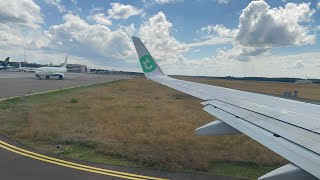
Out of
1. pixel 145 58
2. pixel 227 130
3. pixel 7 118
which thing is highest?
pixel 145 58

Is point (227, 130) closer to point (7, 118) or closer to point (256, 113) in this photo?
point (256, 113)

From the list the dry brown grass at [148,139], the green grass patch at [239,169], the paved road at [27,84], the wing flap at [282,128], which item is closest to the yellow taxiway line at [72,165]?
the dry brown grass at [148,139]

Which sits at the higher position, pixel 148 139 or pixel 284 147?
pixel 284 147

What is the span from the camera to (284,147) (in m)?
3.46

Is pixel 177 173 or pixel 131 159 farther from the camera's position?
pixel 131 159

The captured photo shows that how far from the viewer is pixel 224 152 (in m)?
8.92

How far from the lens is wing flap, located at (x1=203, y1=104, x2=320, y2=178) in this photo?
2891mm

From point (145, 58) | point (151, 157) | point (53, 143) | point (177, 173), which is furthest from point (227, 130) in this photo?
point (53, 143)

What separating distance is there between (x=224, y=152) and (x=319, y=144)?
568cm

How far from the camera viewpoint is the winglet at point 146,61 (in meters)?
9.73

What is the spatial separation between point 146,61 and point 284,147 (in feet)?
25.5

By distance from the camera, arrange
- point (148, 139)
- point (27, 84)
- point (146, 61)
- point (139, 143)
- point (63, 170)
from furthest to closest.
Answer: point (27, 84)
point (146, 61)
point (148, 139)
point (139, 143)
point (63, 170)

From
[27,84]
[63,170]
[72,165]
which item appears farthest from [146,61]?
[27,84]

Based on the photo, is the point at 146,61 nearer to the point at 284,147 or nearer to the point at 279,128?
the point at 279,128
